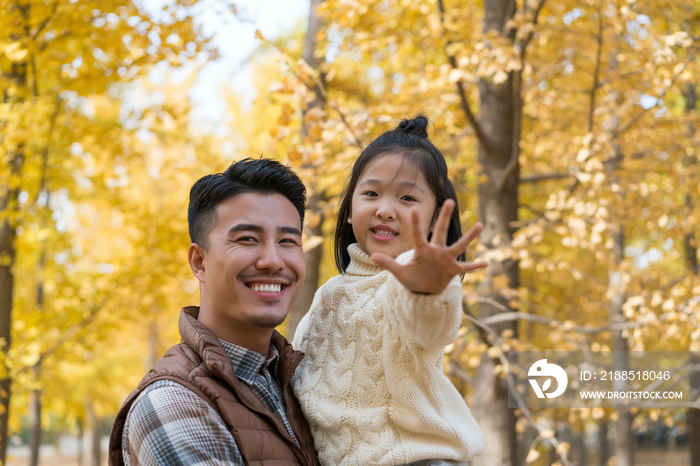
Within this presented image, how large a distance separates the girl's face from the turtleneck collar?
24mm

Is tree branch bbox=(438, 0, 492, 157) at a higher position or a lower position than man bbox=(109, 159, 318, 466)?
higher

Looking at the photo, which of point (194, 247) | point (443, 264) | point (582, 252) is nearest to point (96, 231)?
point (582, 252)

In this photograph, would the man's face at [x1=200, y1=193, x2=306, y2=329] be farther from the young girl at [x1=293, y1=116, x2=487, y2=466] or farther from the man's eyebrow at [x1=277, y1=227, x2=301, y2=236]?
the young girl at [x1=293, y1=116, x2=487, y2=466]

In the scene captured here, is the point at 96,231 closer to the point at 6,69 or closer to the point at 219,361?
the point at 6,69

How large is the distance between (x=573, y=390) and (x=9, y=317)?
482 centimetres

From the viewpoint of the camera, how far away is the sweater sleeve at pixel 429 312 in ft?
4.71

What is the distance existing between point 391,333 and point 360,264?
0.37 metres

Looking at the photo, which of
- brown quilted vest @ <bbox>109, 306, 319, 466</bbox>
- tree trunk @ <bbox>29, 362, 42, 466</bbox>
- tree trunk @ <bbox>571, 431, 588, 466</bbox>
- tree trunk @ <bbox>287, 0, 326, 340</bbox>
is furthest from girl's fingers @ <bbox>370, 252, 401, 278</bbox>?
tree trunk @ <bbox>571, 431, 588, 466</bbox>

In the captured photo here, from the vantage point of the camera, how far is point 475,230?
1278 mm

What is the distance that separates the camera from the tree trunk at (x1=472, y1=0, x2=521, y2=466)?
14.7 feet

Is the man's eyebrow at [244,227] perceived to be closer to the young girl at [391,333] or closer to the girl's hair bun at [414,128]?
the young girl at [391,333]

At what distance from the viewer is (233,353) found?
177 cm

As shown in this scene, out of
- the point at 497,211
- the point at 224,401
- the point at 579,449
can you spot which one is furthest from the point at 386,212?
the point at 579,449

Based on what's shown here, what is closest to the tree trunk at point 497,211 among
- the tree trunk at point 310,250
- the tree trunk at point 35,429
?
the tree trunk at point 310,250
